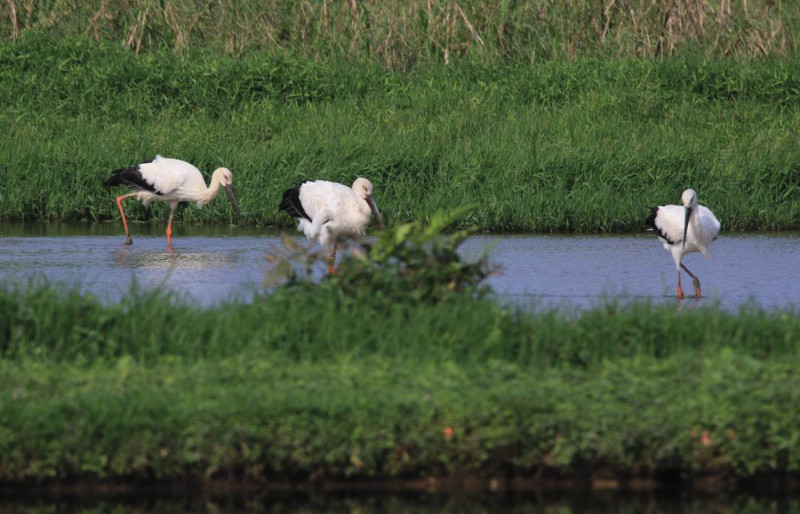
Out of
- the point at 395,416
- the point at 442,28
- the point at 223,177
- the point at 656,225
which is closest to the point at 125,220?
the point at 223,177

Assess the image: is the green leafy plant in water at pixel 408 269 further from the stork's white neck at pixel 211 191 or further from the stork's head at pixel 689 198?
the stork's white neck at pixel 211 191

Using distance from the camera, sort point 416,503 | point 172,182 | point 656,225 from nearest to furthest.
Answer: point 416,503, point 656,225, point 172,182

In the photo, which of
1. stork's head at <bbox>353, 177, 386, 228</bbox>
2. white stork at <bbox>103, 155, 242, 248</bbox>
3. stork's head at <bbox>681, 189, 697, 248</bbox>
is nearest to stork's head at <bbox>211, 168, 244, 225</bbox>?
white stork at <bbox>103, 155, 242, 248</bbox>

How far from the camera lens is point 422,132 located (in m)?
15.3

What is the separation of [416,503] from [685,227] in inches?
220

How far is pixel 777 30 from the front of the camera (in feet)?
59.1

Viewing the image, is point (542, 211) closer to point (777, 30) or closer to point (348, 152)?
point (348, 152)

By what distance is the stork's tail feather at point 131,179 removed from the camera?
13.1m

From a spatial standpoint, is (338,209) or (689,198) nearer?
(689,198)

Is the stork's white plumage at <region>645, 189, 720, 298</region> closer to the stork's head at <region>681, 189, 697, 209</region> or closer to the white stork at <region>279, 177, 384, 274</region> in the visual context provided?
the stork's head at <region>681, 189, 697, 209</region>

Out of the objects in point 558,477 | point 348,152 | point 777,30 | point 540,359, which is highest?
point 777,30

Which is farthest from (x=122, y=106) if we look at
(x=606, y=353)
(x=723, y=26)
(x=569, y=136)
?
(x=606, y=353)

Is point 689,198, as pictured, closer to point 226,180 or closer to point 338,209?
point 338,209

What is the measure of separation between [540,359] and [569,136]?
948 centimetres
